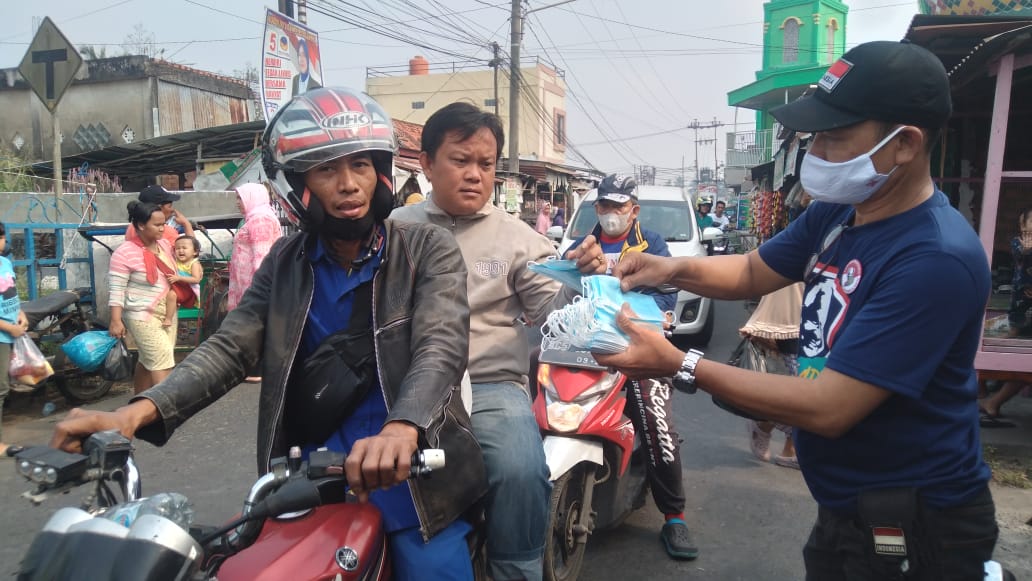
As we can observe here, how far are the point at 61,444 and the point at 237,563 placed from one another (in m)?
0.48

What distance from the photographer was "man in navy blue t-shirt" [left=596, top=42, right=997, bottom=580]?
154 cm

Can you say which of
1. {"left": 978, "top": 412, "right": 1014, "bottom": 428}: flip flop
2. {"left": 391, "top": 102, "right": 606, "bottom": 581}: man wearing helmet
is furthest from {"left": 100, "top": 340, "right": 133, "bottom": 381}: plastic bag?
{"left": 978, "top": 412, "right": 1014, "bottom": 428}: flip flop

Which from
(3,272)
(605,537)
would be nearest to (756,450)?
(605,537)

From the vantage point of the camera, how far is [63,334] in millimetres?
6766

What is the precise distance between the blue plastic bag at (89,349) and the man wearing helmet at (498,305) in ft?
13.9

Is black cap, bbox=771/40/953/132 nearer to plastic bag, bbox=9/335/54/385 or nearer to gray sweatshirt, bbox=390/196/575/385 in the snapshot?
gray sweatshirt, bbox=390/196/575/385

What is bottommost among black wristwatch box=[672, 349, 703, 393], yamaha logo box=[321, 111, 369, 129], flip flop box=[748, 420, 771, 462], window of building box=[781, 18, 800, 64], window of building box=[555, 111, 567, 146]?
flip flop box=[748, 420, 771, 462]

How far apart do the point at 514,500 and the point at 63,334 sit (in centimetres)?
643

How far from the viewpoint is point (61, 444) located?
1.52m

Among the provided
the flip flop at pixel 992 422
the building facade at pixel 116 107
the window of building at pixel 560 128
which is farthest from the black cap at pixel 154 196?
the window of building at pixel 560 128

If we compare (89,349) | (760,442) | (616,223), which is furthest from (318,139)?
(89,349)

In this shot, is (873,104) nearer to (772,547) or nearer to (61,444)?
(61,444)

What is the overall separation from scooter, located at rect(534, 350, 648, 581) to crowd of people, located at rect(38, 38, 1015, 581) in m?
0.70

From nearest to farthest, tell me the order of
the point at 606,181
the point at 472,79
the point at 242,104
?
the point at 606,181 → the point at 242,104 → the point at 472,79
